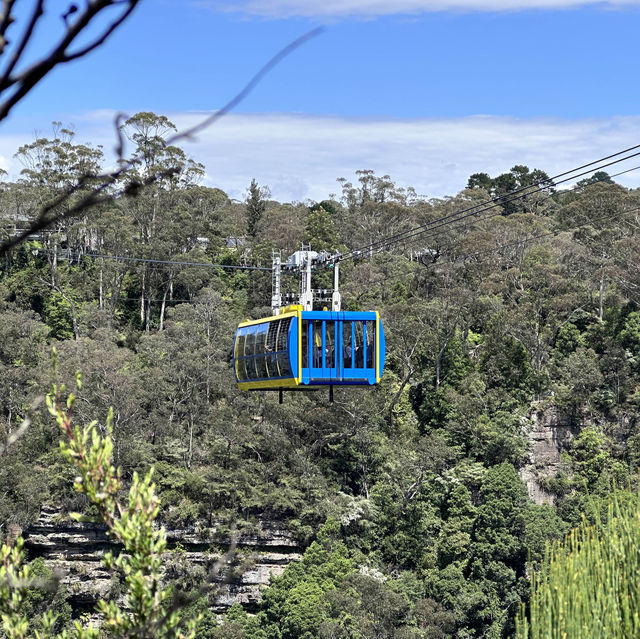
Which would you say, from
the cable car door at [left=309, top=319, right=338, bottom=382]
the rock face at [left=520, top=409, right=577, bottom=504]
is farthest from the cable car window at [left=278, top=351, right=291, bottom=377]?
the rock face at [left=520, top=409, right=577, bottom=504]

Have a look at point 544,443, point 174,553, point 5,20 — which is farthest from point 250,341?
point 544,443

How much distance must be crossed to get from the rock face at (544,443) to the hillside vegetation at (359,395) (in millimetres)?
261

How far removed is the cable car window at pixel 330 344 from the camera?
15.4m

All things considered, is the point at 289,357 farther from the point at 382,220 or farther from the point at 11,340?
the point at 382,220

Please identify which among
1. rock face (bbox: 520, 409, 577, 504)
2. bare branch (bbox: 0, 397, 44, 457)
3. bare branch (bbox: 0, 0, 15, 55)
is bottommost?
rock face (bbox: 520, 409, 577, 504)

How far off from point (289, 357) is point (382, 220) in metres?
26.3

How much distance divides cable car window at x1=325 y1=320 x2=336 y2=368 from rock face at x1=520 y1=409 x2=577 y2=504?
1578 cm

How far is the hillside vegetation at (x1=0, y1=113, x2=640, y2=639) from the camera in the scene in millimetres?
25938

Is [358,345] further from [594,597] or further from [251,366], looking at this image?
[594,597]

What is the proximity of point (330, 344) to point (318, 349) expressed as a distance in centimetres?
22

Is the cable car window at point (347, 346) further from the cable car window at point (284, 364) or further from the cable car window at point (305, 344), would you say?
the cable car window at point (284, 364)

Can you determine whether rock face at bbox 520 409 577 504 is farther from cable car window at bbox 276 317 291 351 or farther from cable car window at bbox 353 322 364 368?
cable car window at bbox 276 317 291 351

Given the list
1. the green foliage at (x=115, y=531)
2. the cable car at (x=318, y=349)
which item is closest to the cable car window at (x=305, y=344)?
the cable car at (x=318, y=349)

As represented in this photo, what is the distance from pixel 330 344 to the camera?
15469 millimetres
